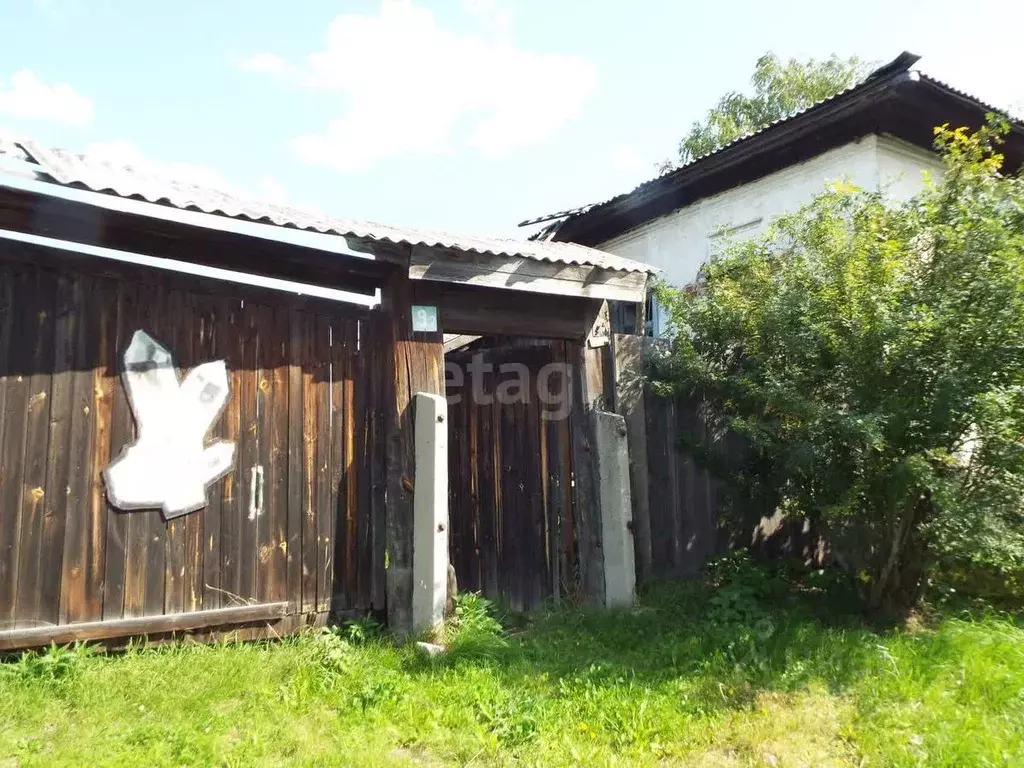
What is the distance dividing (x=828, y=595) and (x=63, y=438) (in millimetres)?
5119

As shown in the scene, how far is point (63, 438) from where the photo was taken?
151 inches

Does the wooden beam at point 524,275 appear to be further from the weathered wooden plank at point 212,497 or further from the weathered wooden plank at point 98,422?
the weathered wooden plank at point 98,422

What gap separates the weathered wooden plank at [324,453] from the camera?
14.9ft

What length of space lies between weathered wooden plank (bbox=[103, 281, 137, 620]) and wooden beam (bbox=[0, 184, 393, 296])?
0.99 feet

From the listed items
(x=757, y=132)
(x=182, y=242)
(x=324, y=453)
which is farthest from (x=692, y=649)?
(x=757, y=132)

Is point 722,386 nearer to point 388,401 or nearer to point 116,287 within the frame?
point 388,401

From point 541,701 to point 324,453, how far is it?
81.4 inches

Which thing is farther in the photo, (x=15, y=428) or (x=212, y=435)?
(x=212, y=435)

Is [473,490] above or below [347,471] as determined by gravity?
below

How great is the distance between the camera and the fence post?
18.7 ft

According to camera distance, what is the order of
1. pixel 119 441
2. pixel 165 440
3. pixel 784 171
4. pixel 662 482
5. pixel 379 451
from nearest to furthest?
pixel 119 441 < pixel 165 440 < pixel 379 451 < pixel 662 482 < pixel 784 171

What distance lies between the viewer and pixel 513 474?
21.4 feet

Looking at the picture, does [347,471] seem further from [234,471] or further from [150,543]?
[150,543]

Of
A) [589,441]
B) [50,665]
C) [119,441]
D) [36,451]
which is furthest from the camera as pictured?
[589,441]
